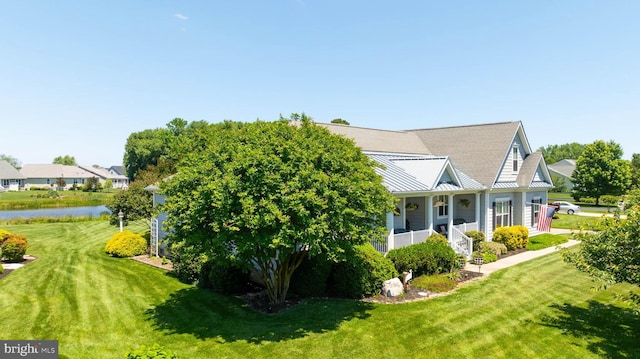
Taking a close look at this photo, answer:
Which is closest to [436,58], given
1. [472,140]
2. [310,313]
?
[472,140]

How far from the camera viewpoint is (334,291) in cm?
1380

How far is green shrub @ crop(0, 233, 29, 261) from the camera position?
18389 millimetres

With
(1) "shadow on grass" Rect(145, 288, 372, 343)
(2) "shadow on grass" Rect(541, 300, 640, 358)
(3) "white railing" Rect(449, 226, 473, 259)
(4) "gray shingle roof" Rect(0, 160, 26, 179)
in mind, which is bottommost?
(1) "shadow on grass" Rect(145, 288, 372, 343)

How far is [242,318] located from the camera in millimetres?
11656

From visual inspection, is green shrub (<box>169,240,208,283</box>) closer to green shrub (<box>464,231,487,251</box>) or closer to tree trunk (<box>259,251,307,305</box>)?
tree trunk (<box>259,251,307,305</box>)

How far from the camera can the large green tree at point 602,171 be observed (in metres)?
50.0

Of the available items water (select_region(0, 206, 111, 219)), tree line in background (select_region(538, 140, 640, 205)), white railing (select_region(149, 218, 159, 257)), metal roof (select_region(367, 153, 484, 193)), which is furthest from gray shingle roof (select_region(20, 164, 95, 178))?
tree line in background (select_region(538, 140, 640, 205))

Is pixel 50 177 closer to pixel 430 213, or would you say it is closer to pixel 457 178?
pixel 430 213

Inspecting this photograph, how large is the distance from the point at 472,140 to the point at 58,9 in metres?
24.1

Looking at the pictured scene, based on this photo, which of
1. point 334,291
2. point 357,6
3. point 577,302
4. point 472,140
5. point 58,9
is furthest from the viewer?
point 472,140

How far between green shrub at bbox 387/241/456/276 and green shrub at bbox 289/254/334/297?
3114 millimetres

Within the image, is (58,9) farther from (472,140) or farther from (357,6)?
(472,140)

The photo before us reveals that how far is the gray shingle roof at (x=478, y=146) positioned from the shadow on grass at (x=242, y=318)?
14.5m

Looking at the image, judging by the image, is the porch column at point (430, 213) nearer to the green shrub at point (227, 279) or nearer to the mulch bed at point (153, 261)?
the green shrub at point (227, 279)
